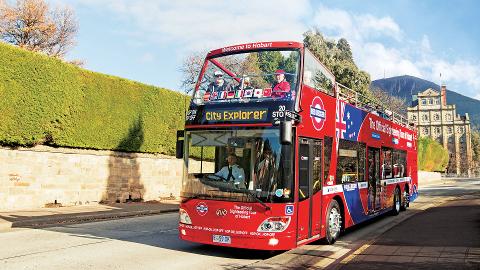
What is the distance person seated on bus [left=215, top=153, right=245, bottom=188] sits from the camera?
819cm

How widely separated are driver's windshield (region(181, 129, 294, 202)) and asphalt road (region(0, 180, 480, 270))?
4.00ft

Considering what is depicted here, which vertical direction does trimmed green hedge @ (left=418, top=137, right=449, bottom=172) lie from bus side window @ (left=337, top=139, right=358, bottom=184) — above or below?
above

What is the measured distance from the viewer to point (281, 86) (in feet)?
28.2

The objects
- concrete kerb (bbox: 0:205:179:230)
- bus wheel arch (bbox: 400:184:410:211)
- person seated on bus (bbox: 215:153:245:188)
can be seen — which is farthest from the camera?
bus wheel arch (bbox: 400:184:410:211)

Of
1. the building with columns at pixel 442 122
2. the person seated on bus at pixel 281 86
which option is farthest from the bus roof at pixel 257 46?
the building with columns at pixel 442 122

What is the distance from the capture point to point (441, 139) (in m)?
118

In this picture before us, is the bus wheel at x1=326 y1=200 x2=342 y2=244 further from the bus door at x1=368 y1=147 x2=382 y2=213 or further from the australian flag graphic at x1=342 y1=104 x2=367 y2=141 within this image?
the bus door at x1=368 y1=147 x2=382 y2=213

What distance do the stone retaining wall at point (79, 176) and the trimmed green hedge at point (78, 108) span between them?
443 mm

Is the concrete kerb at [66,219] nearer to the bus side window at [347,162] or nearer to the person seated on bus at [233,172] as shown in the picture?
the person seated on bus at [233,172]

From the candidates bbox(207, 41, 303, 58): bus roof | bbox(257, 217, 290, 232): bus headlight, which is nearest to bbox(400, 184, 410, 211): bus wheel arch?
bbox(207, 41, 303, 58): bus roof

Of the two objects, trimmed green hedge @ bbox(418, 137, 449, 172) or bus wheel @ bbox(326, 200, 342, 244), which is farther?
trimmed green hedge @ bbox(418, 137, 449, 172)

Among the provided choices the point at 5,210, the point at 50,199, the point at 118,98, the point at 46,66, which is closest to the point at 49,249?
the point at 5,210

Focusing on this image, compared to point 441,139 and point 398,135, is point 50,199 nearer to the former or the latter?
point 398,135

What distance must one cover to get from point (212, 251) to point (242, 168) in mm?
2083
